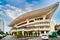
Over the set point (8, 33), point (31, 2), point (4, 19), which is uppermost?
point (31, 2)

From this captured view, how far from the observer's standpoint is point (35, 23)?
429 cm

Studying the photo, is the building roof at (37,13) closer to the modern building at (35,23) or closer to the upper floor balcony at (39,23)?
the modern building at (35,23)

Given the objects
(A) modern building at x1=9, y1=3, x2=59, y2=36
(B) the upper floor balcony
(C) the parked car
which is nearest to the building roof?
(A) modern building at x1=9, y1=3, x2=59, y2=36

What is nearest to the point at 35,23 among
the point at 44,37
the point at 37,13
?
the point at 37,13

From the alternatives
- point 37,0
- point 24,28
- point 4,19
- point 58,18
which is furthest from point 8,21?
point 58,18

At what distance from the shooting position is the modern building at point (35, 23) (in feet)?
13.4

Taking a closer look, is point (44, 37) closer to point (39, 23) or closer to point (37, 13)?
point (39, 23)

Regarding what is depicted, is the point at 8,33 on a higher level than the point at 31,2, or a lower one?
lower

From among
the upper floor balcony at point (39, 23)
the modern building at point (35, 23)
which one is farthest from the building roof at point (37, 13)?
the upper floor balcony at point (39, 23)

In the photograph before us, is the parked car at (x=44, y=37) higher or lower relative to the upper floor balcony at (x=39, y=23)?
lower

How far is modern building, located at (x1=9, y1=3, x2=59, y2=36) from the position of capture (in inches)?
161

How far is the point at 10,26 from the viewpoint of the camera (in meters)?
4.16

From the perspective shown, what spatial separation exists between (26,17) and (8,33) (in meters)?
0.53

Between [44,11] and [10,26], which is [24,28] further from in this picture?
[44,11]
